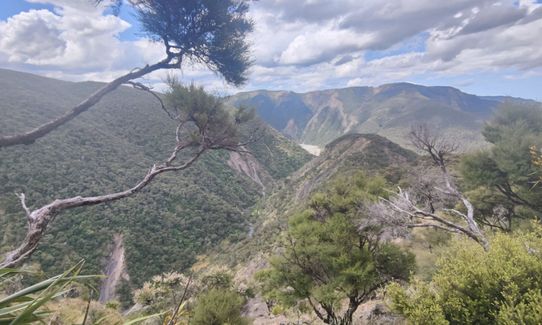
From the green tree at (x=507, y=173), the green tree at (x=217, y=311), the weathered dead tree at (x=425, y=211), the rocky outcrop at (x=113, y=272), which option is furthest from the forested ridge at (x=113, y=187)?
the weathered dead tree at (x=425, y=211)

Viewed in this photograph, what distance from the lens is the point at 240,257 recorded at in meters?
38.4

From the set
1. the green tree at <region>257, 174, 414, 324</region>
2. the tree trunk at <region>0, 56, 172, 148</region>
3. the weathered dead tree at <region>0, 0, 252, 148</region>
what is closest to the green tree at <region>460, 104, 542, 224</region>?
the green tree at <region>257, 174, 414, 324</region>

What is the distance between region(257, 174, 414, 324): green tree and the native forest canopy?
0.07 metres

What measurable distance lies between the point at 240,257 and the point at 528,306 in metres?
35.7

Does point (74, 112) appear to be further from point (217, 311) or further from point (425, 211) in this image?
point (425, 211)

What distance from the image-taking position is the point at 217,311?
1169 cm

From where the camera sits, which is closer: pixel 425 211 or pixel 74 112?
pixel 74 112

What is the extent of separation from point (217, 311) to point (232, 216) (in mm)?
45842

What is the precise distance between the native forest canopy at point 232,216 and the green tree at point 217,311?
66 millimetres

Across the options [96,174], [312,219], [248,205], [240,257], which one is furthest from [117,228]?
[312,219]

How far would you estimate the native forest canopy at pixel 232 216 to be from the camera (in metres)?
5.05

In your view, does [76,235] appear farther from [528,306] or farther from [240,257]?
[528,306]

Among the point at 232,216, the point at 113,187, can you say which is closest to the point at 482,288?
the point at 113,187

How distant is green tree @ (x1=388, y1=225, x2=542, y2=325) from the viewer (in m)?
5.06
